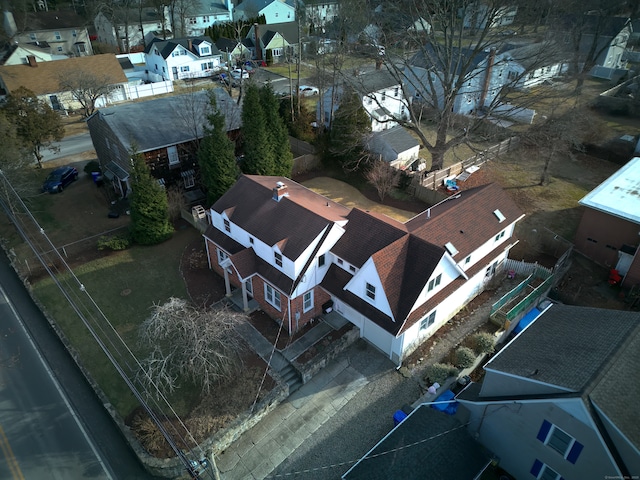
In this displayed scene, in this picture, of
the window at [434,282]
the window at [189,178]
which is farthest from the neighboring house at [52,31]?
the window at [434,282]

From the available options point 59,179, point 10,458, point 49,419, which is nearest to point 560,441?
point 49,419

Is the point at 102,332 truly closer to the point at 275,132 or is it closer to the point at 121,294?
the point at 121,294

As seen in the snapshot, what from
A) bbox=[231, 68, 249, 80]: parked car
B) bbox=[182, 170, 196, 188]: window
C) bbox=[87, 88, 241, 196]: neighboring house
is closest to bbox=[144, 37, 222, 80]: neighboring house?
bbox=[231, 68, 249, 80]: parked car

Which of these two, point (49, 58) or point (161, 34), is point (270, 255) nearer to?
point (49, 58)

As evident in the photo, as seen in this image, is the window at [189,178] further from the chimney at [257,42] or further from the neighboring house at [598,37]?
the neighboring house at [598,37]

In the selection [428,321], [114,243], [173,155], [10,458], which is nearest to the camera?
[10,458]

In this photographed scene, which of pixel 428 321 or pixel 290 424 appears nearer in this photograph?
pixel 290 424

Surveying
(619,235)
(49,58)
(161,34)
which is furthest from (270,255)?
(161,34)
